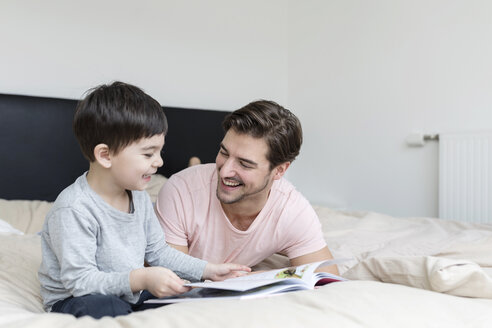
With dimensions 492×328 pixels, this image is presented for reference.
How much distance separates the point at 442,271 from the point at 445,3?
8.17 ft

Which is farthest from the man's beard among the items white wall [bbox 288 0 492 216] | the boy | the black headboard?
white wall [bbox 288 0 492 216]

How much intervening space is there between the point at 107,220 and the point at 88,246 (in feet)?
0.26

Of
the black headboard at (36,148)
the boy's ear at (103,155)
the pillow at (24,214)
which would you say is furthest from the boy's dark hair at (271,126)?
the black headboard at (36,148)

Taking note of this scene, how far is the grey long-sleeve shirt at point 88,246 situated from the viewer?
3.35 ft

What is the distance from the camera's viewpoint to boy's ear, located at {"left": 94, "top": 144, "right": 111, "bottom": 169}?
1.11 metres

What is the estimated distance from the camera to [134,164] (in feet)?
3.67

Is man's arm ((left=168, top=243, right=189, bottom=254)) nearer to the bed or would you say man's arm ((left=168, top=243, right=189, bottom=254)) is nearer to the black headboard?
the bed

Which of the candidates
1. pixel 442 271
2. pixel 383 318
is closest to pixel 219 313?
pixel 383 318

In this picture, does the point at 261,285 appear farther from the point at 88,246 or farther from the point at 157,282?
the point at 88,246

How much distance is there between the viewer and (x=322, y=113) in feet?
12.7

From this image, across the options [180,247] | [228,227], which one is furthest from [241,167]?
[180,247]

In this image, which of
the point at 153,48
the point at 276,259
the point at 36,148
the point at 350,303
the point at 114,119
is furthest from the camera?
the point at 153,48

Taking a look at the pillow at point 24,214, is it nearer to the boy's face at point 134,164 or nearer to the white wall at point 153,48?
the white wall at point 153,48

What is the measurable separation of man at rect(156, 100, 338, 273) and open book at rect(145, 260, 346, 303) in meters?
0.36
